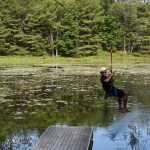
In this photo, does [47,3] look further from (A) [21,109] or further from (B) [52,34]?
(A) [21,109]

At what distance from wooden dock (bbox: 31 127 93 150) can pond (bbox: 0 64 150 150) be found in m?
0.55

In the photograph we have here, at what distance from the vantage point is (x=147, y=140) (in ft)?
46.6

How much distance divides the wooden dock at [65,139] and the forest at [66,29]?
5635 cm

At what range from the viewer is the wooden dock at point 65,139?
12.3m

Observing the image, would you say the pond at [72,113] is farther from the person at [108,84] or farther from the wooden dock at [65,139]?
A: the person at [108,84]

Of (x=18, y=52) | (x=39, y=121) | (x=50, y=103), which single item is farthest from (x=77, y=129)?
(x=18, y=52)

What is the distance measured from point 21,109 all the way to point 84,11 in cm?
5380

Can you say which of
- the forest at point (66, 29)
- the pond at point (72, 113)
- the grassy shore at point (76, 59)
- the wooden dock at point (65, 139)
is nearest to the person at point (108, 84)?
the pond at point (72, 113)

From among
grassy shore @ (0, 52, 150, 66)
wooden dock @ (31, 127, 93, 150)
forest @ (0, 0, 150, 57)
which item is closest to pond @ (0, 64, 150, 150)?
wooden dock @ (31, 127, 93, 150)

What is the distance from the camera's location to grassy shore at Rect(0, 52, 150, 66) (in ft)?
213

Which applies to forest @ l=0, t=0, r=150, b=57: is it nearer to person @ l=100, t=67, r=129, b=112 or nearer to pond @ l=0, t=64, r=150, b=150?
pond @ l=0, t=64, r=150, b=150

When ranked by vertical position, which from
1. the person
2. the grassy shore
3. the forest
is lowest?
the grassy shore

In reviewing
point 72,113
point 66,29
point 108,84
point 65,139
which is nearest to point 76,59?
point 66,29

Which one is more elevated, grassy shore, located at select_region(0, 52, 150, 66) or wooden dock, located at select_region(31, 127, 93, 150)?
wooden dock, located at select_region(31, 127, 93, 150)
